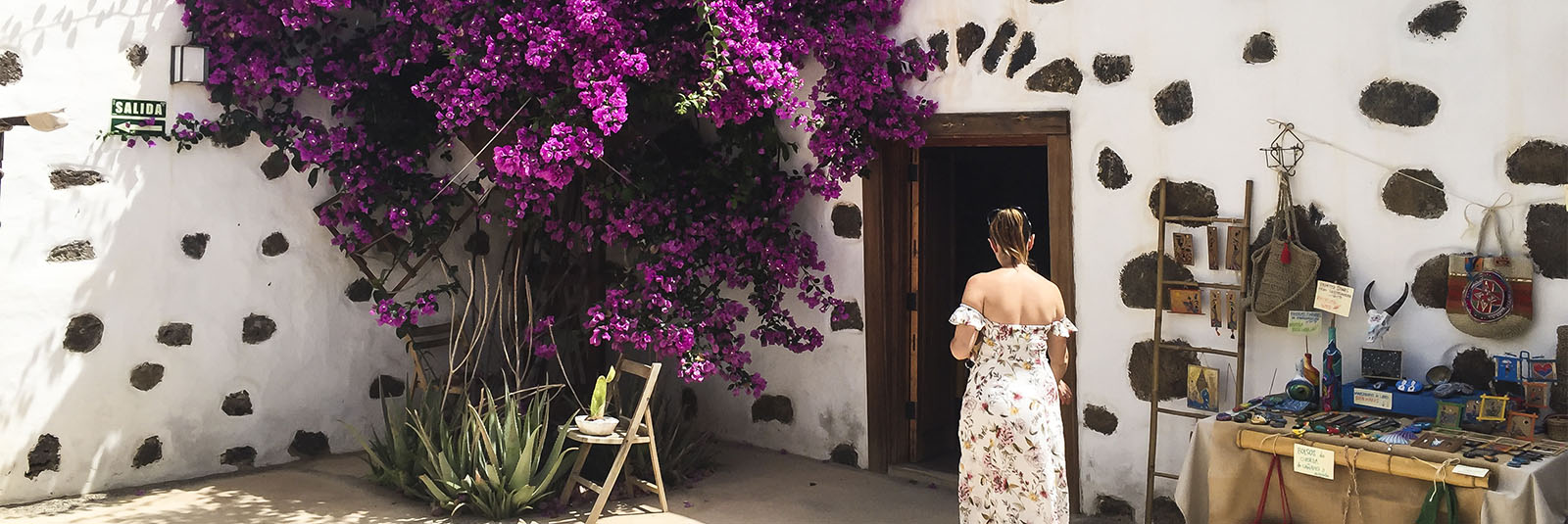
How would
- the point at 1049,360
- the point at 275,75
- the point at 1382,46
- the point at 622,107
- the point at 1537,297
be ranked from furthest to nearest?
1. the point at 275,75
2. the point at 622,107
3. the point at 1049,360
4. the point at 1382,46
5. the point at 1537,297

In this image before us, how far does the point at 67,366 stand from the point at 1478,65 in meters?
5.02

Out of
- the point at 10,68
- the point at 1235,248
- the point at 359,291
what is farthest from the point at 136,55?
the point at 1235,248

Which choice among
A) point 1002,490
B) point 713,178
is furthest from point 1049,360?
point 713,178

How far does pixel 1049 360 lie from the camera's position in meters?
4.29

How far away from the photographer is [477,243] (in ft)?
19.9

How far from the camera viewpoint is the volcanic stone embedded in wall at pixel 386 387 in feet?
19.4

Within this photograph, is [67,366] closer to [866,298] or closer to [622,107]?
[622,107]

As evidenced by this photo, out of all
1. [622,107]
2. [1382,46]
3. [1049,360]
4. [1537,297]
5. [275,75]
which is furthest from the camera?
[275,75]

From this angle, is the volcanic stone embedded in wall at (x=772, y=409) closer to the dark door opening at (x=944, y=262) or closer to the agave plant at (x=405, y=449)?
the dark door opening at (x=944, y=262)

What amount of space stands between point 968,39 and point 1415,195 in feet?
5.90

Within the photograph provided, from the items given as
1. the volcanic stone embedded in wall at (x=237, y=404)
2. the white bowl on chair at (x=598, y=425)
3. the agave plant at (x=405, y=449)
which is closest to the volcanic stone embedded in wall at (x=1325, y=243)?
the white bowl on chair at (x=598, y=425)

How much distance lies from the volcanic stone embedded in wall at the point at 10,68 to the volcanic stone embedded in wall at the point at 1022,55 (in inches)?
145

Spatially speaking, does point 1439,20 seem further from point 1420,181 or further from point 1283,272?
point 1283,272

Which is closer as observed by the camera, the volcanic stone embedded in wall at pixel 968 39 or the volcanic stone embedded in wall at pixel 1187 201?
the volcanic stone embedded in wall at pixel 1187 201
